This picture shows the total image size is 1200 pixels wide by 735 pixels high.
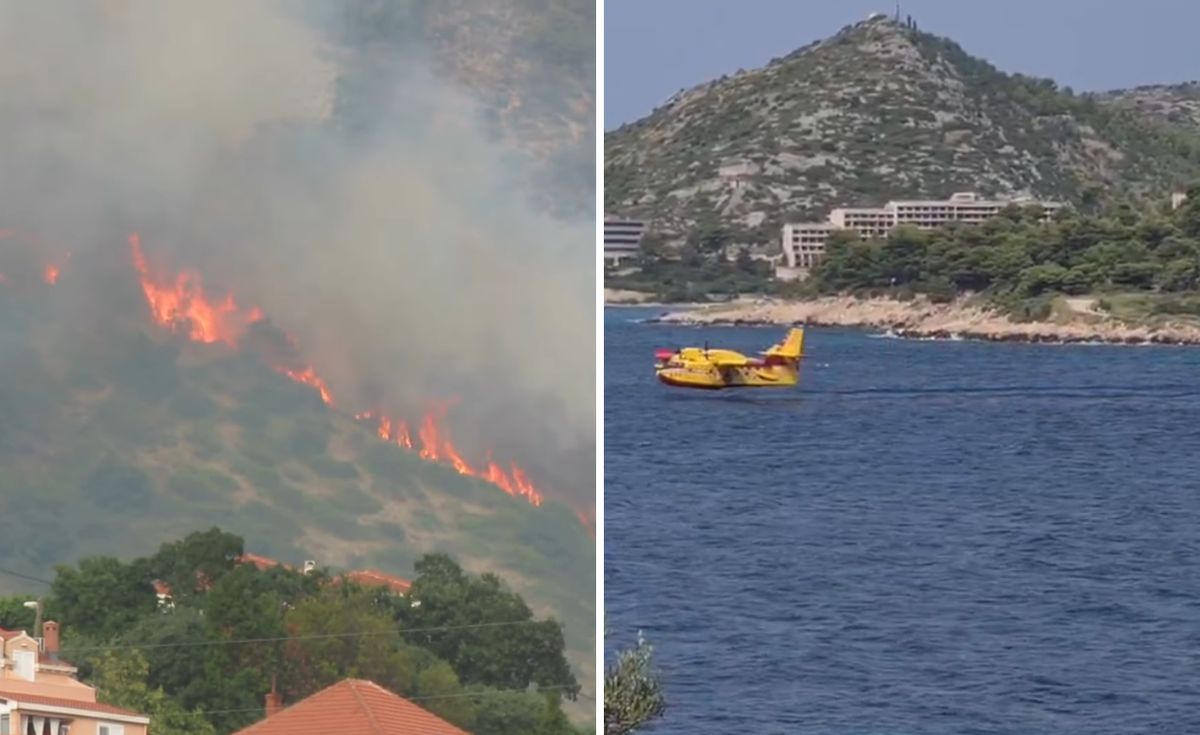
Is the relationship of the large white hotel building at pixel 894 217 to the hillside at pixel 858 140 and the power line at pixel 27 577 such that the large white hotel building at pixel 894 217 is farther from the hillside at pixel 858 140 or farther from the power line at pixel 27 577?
the power line at pixel 27 577

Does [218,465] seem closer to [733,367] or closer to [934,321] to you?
[733,367]

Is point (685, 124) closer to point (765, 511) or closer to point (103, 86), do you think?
point (765, 511)

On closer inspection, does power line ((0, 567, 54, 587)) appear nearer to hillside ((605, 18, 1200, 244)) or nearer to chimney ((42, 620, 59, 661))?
chimney ((42, 620, 59, 661))

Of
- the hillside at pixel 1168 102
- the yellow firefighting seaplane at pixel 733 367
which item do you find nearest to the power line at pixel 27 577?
the yellow firefighting seaplane at pixel 733 367

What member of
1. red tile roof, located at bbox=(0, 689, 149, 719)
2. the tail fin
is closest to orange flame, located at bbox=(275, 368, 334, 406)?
red tile roof, located at bbox=(0, 689, 149, 719)

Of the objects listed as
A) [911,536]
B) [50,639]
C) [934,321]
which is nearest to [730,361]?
[934,321]

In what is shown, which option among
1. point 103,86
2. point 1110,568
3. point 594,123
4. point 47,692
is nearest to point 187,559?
point 47,692
